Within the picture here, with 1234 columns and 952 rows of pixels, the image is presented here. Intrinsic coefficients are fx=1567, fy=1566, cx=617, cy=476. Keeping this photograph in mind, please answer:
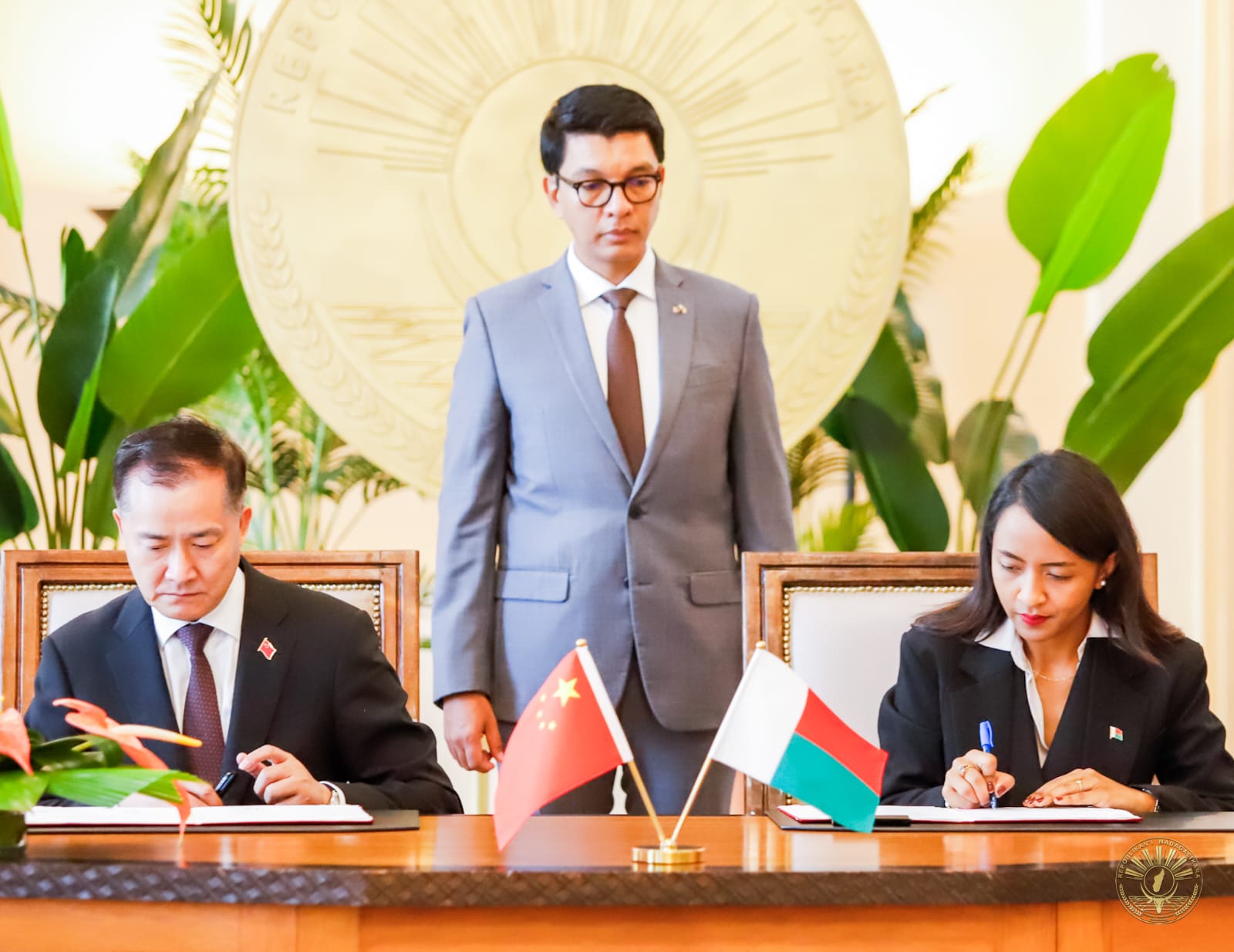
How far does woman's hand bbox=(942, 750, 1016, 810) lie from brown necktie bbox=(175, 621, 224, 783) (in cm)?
89

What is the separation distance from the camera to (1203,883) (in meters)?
1.33

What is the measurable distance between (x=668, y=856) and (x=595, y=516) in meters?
1.20

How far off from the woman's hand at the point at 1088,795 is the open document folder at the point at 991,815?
0.15ft

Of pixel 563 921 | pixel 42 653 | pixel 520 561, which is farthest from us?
pixel 520 561

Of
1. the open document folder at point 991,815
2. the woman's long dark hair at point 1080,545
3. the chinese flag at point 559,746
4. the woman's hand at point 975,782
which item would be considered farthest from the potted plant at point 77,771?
the woman's long dark hair at point 1080,545

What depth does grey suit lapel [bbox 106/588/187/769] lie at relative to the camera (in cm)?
194

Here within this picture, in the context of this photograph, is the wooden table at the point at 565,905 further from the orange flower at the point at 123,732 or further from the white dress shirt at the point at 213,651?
the white dress shirt at the point at 213,651

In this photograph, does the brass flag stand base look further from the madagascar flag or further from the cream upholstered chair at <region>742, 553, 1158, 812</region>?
the cream upholstered chair at <region>742, 553, 1158, 812</region>

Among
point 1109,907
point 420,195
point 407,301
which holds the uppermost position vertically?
point 420,195

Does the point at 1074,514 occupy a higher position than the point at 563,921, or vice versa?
the point at 1074,514

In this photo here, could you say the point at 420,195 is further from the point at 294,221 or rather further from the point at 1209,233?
the point at 1209,233

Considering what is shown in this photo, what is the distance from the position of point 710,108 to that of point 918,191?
1.10 m

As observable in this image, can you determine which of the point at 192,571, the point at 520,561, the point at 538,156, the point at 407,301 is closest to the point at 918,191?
the point at 538,156

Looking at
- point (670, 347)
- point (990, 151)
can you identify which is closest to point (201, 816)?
point (670, 347)
